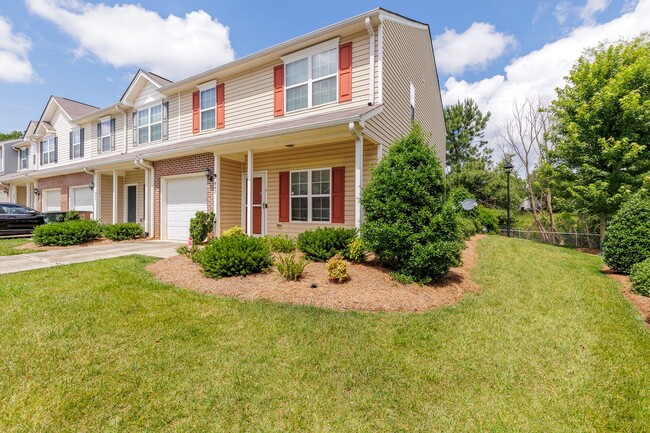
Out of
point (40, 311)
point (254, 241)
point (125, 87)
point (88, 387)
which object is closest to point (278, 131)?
point (254, 241)

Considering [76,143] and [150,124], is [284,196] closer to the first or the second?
[150,124]

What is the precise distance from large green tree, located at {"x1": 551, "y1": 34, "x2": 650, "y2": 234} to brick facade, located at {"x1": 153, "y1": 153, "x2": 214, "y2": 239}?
1307 centimetres

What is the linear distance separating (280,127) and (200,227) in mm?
3863

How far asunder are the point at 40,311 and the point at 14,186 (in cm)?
2273

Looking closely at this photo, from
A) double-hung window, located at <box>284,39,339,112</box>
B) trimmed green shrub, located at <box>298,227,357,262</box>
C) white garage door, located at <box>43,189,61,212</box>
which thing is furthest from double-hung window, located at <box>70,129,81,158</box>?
trimmed green shrub, located at <box>298,227,357,262</box>

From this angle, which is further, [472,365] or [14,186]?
[14,186]

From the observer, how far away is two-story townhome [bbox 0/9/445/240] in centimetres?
794

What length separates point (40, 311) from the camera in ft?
12.0

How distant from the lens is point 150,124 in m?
12.9

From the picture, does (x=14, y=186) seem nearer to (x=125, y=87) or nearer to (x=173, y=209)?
(x=125, y=87)

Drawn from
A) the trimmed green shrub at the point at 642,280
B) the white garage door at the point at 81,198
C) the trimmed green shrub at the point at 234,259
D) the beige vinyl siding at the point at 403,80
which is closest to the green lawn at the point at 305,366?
the trimmed green shrub at the point at 642,280

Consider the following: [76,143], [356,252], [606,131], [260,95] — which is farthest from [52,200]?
[606,131]

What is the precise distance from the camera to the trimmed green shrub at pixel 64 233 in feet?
30.9

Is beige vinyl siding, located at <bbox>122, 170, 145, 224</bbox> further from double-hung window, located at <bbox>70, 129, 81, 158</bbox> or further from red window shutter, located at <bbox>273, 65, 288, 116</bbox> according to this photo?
red window shutter, located at <bbox>273, 65, 288, 116</bbox>
